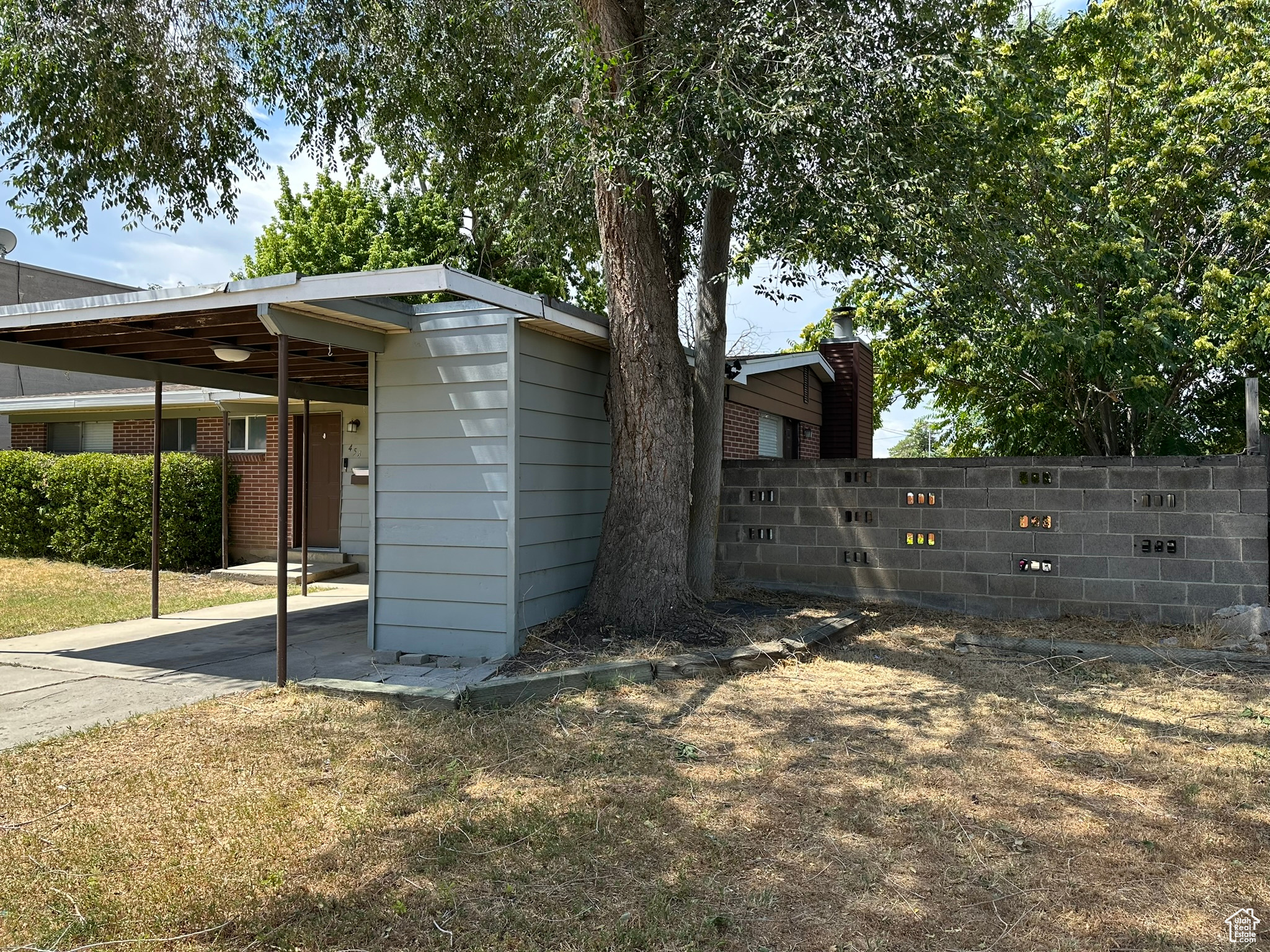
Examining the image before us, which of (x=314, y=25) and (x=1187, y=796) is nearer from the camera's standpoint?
(x=1187, y=796)

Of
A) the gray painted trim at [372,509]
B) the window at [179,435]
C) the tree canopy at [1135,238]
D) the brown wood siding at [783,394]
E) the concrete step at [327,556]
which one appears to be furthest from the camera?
the window at [179,435]

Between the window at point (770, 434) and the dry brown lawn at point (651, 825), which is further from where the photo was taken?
the window at point (770, 434)

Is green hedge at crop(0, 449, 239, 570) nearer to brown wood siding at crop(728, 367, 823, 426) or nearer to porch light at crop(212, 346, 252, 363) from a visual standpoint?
porch light at crop(212, 346, 252, 363)

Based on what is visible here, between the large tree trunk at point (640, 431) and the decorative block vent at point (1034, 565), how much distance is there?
315 centimetres

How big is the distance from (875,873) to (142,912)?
251cm

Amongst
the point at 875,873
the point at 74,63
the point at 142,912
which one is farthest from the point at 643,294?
the point at 74,63

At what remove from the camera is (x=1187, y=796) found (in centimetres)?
401

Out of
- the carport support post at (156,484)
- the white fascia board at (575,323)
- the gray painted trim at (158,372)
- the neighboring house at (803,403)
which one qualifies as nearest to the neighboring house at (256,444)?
the gray painted trim at (158,372)

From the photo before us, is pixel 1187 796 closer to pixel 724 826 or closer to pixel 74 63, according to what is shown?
pixel 724 826

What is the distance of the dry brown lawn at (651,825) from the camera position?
2.94 m

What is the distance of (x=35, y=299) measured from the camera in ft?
63.1

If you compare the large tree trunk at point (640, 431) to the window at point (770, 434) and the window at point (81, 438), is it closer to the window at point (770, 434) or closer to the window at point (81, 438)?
the window at point (770, 434)

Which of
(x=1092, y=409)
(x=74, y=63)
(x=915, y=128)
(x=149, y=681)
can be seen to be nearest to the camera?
(x=149, y=681)

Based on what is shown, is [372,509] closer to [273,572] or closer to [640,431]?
[640,431]
